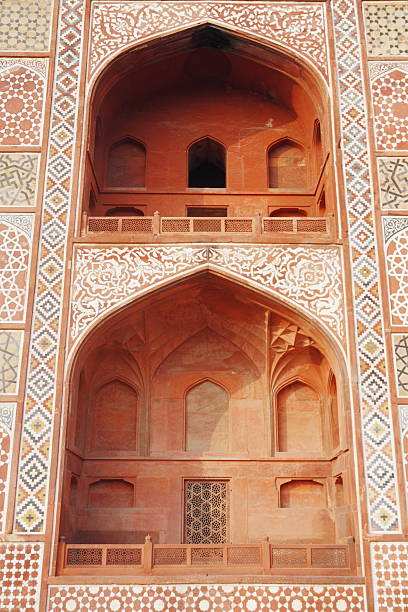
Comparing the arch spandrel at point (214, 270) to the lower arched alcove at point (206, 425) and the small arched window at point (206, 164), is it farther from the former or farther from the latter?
the small arched window at point (206, 164)

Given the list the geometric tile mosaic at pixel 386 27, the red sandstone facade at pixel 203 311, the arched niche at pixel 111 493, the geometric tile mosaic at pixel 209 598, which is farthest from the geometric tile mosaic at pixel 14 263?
the geometric tile mosaic at pixel 386 27

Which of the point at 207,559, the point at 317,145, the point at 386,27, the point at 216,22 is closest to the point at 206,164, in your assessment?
the point at 317,145

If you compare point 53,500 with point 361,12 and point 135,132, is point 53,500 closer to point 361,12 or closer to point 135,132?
point 135,132

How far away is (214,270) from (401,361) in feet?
9.02

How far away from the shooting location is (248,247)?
10.3m

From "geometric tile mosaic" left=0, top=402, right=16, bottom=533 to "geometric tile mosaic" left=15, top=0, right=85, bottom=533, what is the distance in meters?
0.15

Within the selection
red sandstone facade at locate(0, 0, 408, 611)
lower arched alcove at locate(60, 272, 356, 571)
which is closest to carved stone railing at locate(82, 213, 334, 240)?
red sandstone facade at locate(0, 0, 408, 611)

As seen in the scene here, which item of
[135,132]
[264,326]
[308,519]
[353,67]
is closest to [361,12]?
[353,67]

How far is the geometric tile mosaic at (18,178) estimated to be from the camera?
10.4 meters

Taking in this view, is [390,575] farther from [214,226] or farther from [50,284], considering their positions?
[50,284]

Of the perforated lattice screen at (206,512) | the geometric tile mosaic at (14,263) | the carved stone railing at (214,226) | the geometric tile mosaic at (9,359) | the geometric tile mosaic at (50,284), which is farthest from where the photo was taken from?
the perforated lattice screen at (206,512)

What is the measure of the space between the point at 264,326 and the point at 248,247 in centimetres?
142

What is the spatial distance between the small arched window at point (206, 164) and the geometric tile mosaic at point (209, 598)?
724cm

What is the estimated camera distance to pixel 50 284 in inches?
393
